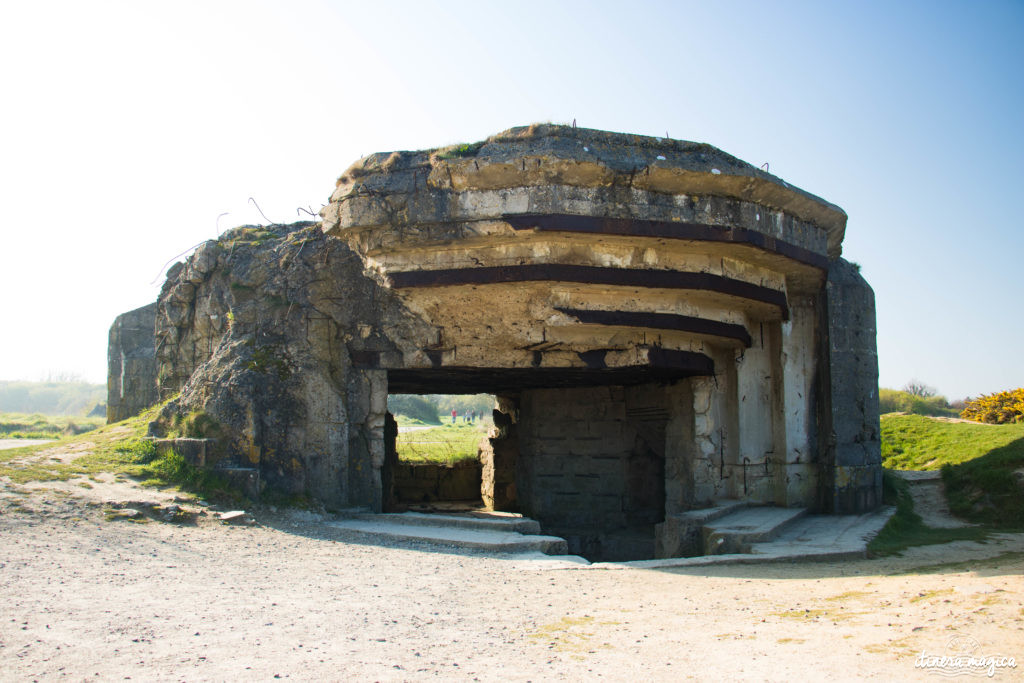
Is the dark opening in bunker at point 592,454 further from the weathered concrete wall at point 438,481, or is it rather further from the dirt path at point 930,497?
the weathered concrete wall at point 438,481

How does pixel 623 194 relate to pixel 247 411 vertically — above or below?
above

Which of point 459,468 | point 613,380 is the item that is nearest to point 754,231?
point 613,380

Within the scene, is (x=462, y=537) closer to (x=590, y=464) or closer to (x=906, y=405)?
(x=590, y=464)

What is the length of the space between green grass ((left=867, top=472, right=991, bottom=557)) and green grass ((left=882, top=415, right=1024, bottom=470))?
1.91 meters

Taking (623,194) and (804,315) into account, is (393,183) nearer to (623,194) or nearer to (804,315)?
(623,194)

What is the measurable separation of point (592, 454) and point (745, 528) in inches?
149

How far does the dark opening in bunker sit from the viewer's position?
981 cm

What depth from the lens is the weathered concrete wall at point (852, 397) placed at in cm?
826

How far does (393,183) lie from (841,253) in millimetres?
5121

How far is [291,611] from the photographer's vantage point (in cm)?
395

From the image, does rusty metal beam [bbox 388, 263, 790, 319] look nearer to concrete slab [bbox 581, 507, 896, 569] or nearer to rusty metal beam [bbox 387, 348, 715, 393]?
rusty metal beam [bbox 387, 348, 715, 393]

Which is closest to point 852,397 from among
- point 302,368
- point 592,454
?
point 592,454

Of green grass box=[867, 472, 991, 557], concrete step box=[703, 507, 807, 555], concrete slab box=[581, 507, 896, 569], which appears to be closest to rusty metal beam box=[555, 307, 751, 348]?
concrete step box=[703, 507, 807, 555]

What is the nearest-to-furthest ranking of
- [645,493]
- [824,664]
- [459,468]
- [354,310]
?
[824,664], [354,310], [645,493], [459,468]
